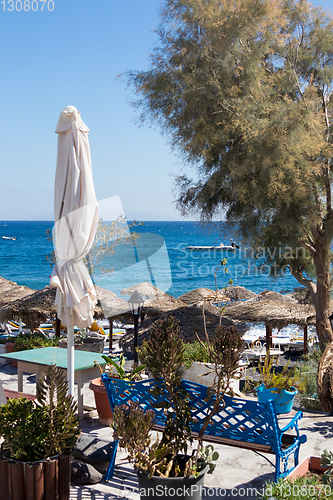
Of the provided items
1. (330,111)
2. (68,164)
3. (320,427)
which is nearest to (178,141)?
(330,111)

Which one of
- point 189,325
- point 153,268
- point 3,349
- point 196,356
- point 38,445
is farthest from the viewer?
point 153,268

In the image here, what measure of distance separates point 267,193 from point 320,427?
4.45 m

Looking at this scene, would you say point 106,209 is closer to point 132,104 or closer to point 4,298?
point 4,298

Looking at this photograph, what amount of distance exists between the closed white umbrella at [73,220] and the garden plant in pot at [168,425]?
1.42 metres

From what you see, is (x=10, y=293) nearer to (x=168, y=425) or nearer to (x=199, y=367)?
(x=199, y=367)

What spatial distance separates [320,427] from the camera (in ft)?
15.6

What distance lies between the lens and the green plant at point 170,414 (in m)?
2.38

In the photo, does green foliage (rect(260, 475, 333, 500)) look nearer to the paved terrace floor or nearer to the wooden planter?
the paved terrace floor

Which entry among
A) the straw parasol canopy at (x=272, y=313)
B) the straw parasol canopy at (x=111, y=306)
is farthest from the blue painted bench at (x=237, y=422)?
the straw parasol canopy at (x=111, y=306)

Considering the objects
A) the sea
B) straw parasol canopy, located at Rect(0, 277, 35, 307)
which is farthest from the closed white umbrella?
the sea

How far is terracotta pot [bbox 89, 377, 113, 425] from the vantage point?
4410mm

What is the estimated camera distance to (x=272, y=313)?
35.6 feet

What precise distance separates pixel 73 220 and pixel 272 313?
26.1 ft

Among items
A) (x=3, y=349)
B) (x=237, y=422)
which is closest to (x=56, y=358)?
(x=237, y=422)
